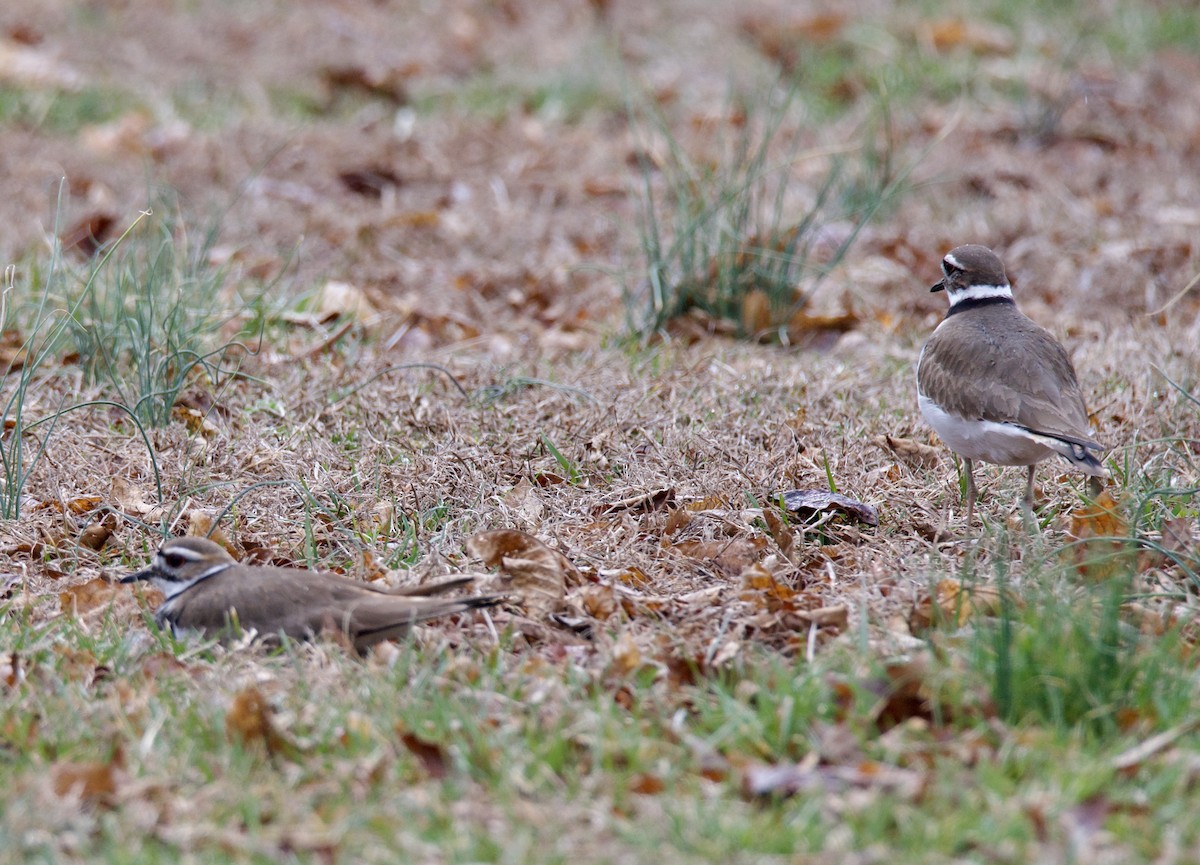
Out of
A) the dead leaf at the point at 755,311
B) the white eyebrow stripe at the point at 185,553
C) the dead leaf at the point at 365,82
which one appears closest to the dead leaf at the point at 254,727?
the white eyebrow stripe at the point at 185,553

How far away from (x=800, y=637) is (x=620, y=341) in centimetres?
313

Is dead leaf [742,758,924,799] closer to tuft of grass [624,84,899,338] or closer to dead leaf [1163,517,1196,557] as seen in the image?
dead leaf [1163,517,1196,557]

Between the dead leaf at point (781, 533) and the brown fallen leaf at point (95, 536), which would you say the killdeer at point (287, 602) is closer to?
the brown fallen leaf at point (95, 536)

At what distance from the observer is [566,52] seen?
12.7 metres

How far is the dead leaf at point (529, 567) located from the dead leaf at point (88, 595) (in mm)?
1190

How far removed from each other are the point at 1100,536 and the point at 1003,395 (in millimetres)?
722

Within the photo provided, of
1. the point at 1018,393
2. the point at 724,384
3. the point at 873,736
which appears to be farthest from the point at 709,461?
the point at 873,736

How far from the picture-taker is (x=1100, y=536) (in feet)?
14.3

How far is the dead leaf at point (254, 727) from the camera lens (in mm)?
3521

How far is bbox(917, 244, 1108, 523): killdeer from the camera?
4754mm

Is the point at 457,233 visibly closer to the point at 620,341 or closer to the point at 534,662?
the point at 620,341

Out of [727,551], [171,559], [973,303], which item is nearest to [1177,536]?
[727,551]

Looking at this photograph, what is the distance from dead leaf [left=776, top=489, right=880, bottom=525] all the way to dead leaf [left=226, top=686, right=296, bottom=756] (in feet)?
7.32

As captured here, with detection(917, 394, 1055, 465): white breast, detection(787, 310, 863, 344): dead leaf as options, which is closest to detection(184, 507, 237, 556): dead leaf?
detection(917, 394, 1055, 465): white breast
